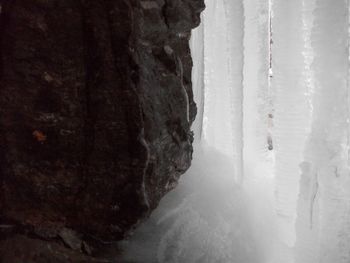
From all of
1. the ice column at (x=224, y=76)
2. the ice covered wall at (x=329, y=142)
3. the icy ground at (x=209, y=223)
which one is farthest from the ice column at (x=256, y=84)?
the ice covered wall at (x=329, y=142)

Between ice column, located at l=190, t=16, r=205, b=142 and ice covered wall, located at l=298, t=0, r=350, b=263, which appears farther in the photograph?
ice column, located at l=190, t=16, r=205, b=142

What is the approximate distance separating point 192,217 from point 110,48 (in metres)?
1.59

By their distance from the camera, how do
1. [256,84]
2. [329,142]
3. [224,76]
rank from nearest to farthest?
[329,142]
[256,84]
[224,76]

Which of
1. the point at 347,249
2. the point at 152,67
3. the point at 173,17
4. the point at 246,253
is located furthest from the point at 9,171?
the point at 347,249

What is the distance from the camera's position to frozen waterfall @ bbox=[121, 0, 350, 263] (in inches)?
105

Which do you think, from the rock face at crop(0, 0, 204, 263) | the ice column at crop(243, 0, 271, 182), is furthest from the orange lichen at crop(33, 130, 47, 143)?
the ice column at crop(243, 0, 271, 182)

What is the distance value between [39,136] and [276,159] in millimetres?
2104

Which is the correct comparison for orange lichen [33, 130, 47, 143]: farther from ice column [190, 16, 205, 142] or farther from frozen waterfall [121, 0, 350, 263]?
ice column [190, 16, 205, 142]

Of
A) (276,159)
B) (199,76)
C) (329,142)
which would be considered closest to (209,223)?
(276,159)

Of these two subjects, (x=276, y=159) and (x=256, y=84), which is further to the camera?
(x=256, y=84)

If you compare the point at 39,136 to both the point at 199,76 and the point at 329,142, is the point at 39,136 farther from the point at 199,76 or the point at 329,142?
the point at 199,76

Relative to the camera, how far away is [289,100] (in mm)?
3088

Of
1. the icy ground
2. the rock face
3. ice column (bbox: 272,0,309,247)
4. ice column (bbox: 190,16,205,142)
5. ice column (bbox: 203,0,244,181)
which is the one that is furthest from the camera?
ice column (bbox: 190,16,205,142)

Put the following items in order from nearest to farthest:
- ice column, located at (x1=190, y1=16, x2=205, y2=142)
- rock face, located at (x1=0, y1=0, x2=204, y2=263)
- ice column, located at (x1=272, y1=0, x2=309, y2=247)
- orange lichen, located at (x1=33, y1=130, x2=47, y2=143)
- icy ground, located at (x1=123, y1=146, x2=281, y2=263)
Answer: rock face, located at (x1=0, y1=0, x2=204, y2=263) → orange lichen, located at (x1=33, y1=130, x2=47, y2=143) → icy ground, located at (x1=123, y1=146, x2=281, y2=263) → ice column, located at (x1=272, y1=0, x2=309, y2=247) → ice column, located at (x1=190, y1=16, x2=205, y2=142)
